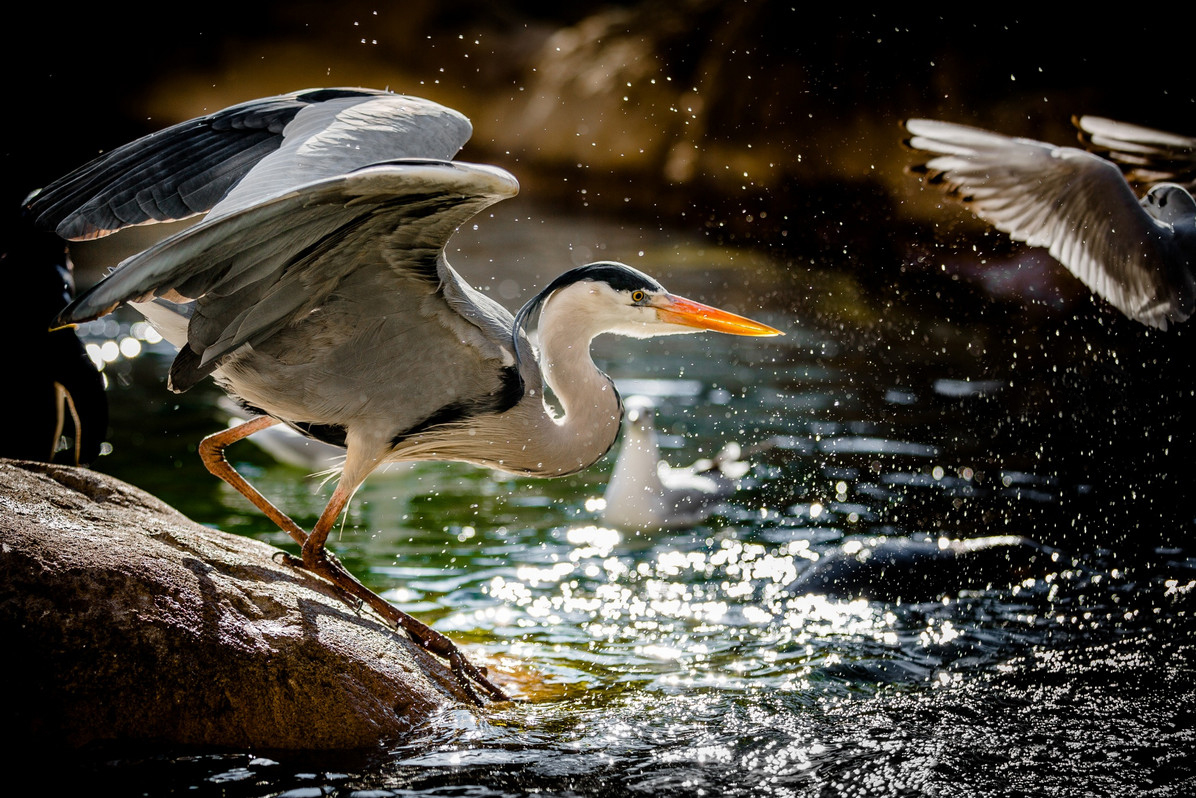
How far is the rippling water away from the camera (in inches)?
119

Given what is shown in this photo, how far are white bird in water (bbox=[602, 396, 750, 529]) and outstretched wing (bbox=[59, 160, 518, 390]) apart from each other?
250cm

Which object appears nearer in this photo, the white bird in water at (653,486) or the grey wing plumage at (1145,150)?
the white bird in water at (653,486)

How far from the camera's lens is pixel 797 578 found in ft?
15.8

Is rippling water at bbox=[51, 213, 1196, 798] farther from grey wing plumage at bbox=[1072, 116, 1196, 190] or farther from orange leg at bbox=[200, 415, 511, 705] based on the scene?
grey wing plumage at bbox=[1072, 116, 1196, 190]

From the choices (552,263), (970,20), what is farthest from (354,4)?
(970,20)

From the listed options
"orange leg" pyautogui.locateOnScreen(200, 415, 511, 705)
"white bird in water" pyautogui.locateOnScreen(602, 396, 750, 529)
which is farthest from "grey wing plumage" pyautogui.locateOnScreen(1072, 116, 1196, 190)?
"orange leg" pyautogui.locateOnScreen(200, 415, 511, 705)

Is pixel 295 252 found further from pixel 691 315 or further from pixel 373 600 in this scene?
pixel 691 315

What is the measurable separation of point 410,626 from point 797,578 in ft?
6.51

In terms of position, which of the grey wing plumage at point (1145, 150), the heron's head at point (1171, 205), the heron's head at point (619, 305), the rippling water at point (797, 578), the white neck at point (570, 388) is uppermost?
the grey wing plumage at point (1145, 150)

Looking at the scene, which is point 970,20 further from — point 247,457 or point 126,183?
point 126,183

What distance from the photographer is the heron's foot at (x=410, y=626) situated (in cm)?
355

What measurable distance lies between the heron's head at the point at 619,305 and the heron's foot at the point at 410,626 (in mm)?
1177

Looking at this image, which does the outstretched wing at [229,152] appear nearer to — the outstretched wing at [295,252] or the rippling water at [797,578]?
the outstretched wing at [295,252]

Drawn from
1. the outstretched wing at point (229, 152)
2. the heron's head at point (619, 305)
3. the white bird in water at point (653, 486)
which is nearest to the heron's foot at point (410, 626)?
the heron's head at point (619, 305)
